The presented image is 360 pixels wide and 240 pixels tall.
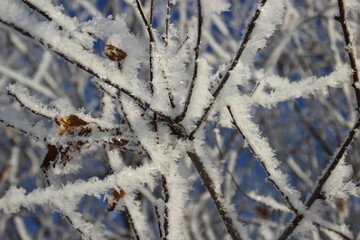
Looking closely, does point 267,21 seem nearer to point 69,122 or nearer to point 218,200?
point 218,200

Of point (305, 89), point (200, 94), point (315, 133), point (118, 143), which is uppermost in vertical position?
point (315, 133)

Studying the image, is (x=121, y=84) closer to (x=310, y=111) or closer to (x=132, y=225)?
(x=132, y=225)

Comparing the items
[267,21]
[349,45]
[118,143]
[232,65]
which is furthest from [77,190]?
[349,45]

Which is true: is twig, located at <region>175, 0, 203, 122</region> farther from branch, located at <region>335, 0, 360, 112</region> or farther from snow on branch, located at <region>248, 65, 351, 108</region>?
branch, located at <region>335, 0, 360, 112</region>

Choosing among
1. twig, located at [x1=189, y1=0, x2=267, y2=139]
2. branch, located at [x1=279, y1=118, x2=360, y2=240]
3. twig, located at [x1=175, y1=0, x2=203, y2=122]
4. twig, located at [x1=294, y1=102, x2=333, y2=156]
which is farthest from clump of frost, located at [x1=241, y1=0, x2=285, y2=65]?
twig, located at [x1=294, y1=102, x2=333, y2=156]

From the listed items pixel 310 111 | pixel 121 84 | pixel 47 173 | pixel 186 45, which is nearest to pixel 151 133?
pixel 121 84

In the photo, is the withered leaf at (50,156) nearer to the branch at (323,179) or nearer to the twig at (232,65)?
the twig at (232,65)
